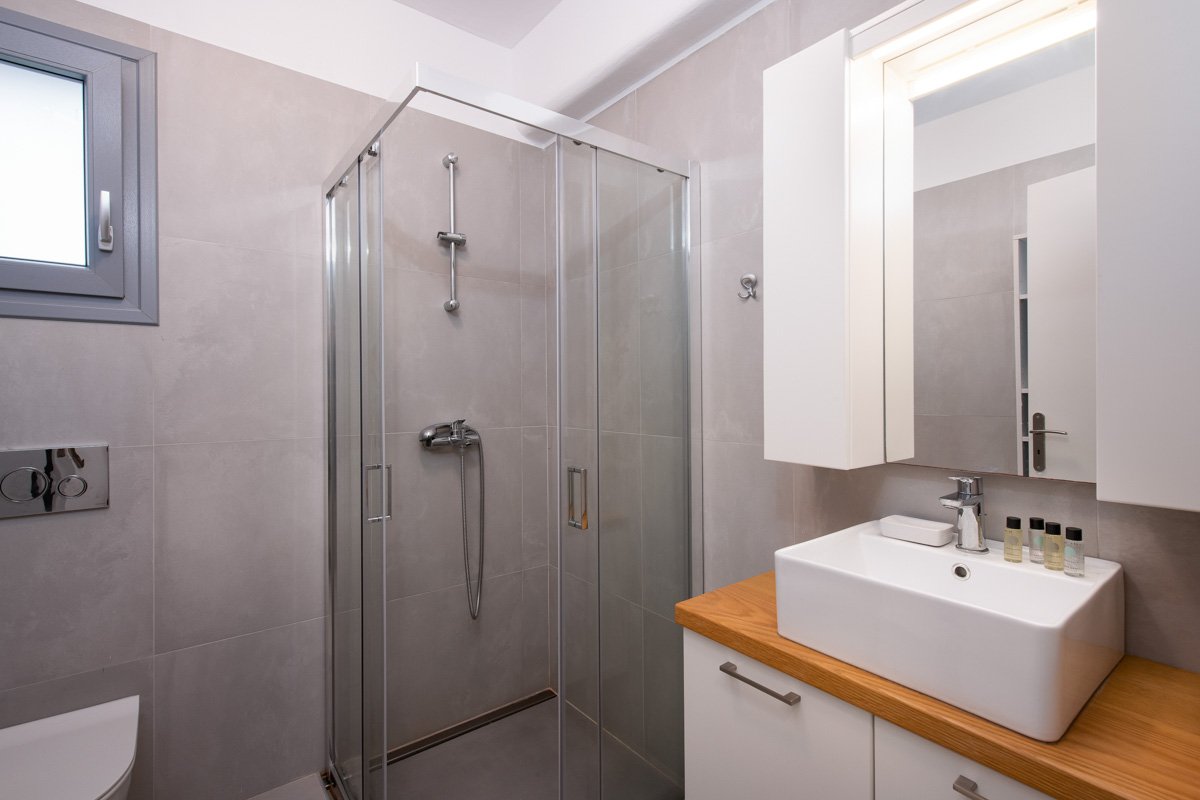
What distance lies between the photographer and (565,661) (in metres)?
1.43

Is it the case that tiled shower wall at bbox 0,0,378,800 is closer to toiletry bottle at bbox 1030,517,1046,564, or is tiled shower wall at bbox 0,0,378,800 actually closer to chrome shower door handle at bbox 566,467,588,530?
chrome shower door handle at bbox 566,467,588,530

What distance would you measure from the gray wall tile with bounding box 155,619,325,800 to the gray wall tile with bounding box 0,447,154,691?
160mm

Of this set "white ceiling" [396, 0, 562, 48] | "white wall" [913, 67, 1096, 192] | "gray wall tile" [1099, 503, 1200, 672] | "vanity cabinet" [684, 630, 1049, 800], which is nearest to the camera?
"vanity cabinet" [684, 630, 1049, 800]

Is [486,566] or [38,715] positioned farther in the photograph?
[486,566]

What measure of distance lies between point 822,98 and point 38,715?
2.48 m

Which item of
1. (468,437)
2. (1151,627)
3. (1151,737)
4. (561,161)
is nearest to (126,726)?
(468,437)

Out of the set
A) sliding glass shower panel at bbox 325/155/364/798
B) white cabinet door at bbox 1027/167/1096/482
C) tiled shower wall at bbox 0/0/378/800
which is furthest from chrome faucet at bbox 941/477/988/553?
tiled shower wall at bbox 0/0/378/800

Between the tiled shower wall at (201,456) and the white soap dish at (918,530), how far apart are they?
1.73 meters

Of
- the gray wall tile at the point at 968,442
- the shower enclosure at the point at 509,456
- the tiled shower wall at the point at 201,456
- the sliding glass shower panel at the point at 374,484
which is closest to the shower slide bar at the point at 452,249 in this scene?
the shower enclosure at the point at 509,456

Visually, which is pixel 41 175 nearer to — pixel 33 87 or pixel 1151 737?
pixel 33 87

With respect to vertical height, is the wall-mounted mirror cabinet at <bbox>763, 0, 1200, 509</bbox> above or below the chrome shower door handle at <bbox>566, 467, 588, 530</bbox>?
above

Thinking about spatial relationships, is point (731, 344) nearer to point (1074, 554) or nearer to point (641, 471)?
point (641, 471)

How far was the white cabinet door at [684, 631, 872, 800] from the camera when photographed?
873 millimetres

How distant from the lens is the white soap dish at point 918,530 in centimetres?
112
